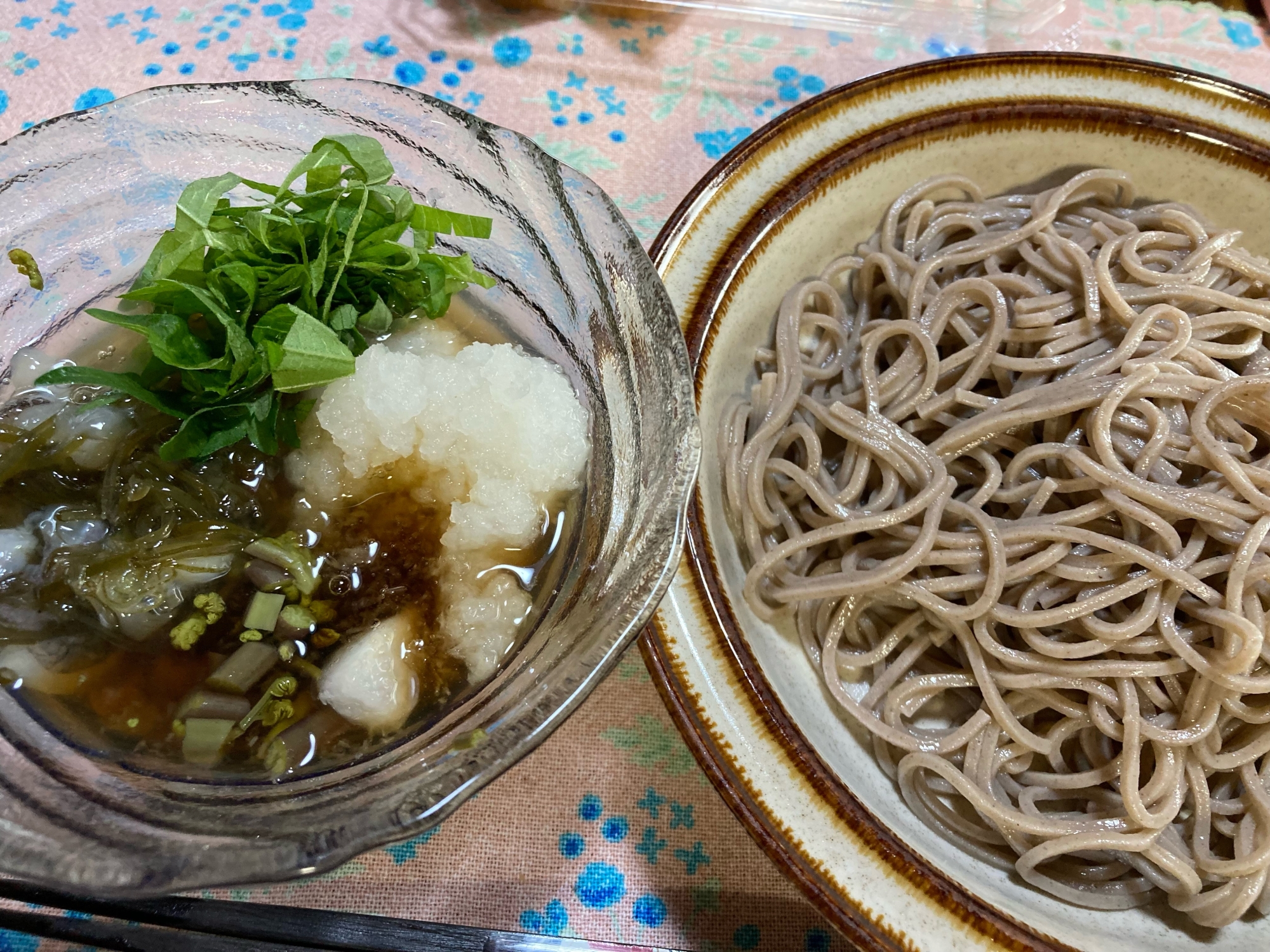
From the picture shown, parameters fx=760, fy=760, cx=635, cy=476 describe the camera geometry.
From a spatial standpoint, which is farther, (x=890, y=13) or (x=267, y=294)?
(x=890, y=13)

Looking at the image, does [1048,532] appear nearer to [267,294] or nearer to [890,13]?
[267,294]

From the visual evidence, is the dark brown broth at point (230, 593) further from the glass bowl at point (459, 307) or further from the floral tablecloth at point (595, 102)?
the floral tablecloth at point (595, 102)

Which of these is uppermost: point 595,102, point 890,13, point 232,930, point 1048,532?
point 890,13

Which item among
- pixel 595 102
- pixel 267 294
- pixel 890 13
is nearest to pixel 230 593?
pixel 267 294

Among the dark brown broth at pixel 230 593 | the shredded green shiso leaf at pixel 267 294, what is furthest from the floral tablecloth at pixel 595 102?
the shredded green shiso leaf at pixel 267 294

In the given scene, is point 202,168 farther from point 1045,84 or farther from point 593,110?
point 1045,84

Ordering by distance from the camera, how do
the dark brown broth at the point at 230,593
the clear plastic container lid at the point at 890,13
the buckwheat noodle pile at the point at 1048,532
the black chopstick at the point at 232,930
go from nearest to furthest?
1. the dark brown broth at the point at 230,593
2. the black chopstick at the point at 232,930
3. the buckwheat noodle pile at the point at 1048,532
4. the clear plastic container lid at the point at 890,13

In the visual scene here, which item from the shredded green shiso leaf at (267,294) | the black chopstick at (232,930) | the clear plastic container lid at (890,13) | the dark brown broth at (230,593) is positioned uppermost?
the clear plastic container lid at (890,13)
